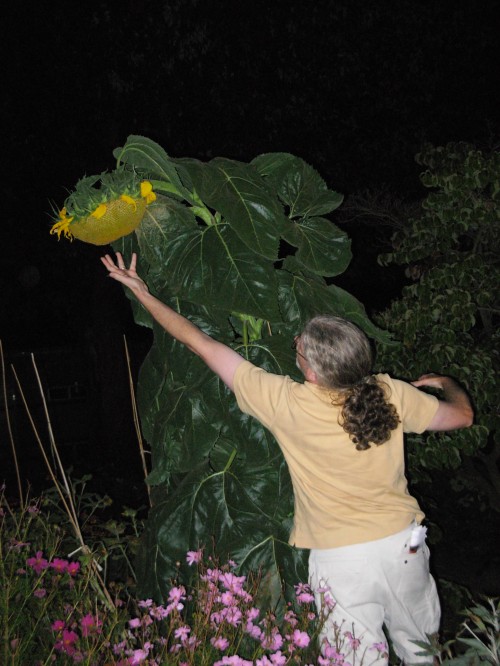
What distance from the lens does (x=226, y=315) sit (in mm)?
2236

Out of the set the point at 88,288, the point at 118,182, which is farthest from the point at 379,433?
the point at 88,288

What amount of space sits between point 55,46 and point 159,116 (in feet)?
3.71

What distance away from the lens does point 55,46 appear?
6.80 metres

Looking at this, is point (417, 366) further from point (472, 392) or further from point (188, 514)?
point (188, 514)

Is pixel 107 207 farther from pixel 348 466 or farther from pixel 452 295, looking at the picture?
pixel 452 295

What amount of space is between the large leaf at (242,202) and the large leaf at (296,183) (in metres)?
0.20

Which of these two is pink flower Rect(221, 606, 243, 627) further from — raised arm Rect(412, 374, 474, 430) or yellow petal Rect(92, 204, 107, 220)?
yellow petal Rect(92, 204, 107, 220)

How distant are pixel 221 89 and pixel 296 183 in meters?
5.05

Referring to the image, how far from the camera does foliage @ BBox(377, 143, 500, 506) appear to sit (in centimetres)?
389

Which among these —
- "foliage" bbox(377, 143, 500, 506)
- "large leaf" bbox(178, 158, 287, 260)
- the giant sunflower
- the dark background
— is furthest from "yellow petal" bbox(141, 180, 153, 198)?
the dark background

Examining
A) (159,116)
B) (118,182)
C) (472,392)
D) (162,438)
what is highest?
(159,116)

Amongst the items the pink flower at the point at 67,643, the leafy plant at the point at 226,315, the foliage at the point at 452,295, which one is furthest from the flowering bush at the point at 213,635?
the foliage at the point at 452,295

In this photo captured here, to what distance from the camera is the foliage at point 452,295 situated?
12.8 feet

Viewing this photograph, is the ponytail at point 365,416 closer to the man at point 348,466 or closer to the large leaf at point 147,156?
the man at point 348,466
